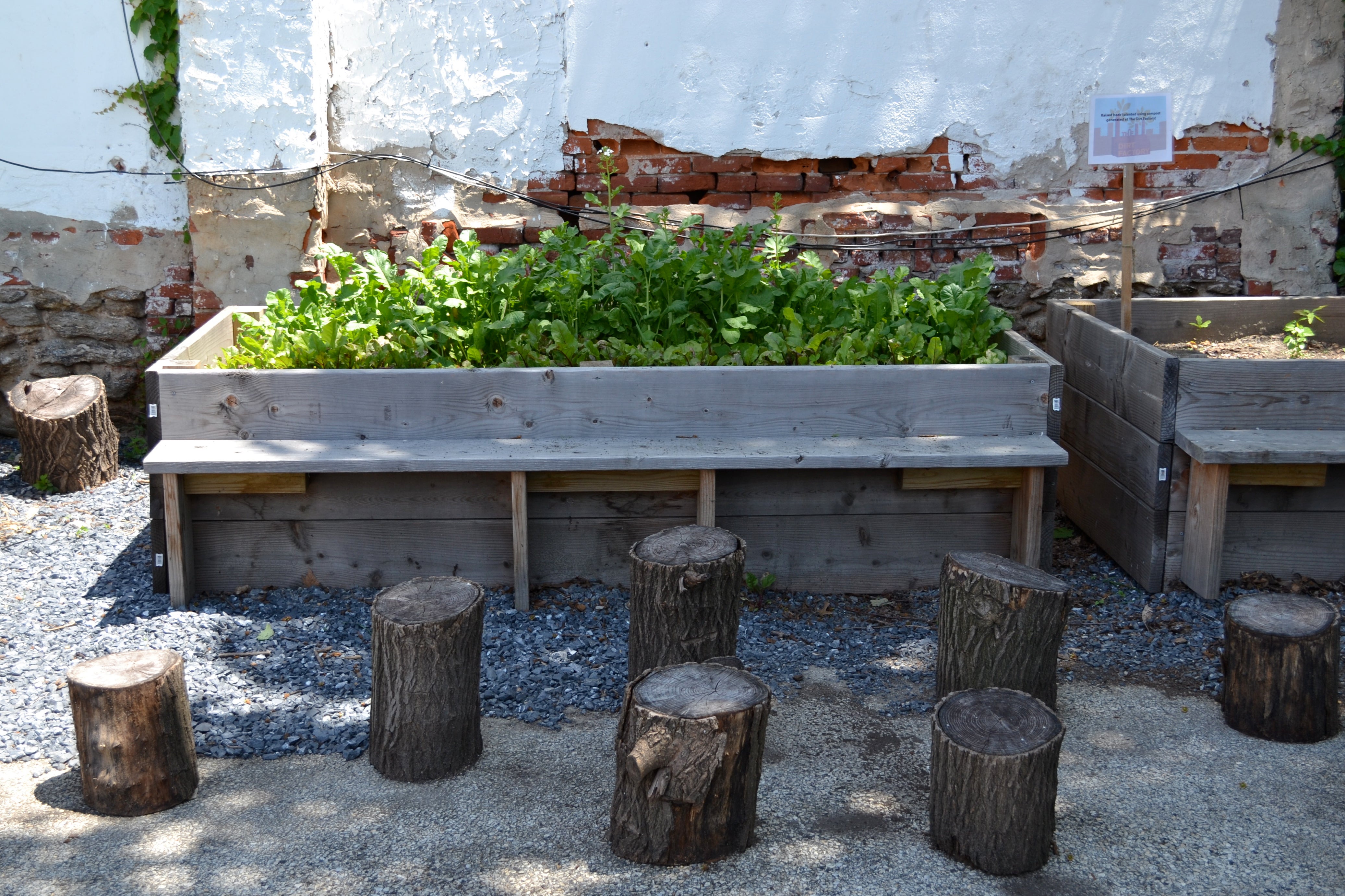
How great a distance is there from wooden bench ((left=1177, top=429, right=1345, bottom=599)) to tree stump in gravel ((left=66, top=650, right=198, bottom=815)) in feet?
10.6

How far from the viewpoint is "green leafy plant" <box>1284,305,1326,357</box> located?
4.82 metres

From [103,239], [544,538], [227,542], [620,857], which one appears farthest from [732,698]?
[103,239]

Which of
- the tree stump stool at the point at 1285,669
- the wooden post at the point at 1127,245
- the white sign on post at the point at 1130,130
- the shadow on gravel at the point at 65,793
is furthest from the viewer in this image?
the wooden post at the point at 1127,245

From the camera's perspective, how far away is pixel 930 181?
211 inches

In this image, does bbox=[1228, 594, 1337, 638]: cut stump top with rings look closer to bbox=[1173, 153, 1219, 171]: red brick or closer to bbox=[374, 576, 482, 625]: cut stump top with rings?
bbox=[374, 576, 482, 625]: cut stump top with rings

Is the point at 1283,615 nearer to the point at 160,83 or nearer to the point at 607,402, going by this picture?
the point at 607,402

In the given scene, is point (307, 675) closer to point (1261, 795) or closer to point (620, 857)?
point (620, 857)

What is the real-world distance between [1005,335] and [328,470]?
265cm

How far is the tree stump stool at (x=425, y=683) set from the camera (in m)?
2.86

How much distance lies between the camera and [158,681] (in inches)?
106

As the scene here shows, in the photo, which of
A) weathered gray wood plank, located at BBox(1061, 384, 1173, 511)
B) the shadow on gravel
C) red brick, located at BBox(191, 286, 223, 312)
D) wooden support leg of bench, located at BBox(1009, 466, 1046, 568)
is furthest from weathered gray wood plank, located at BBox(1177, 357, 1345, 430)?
red brick, located at BBox(191, 286, 223, 312)

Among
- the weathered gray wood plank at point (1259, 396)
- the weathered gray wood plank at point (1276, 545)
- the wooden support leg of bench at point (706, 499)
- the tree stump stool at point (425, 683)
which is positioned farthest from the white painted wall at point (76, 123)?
the weathered gray wood plank at point (1276, 545)

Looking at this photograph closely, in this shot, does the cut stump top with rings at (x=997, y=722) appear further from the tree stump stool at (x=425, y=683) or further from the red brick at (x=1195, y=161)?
the red brick at (x=1195, y=161)

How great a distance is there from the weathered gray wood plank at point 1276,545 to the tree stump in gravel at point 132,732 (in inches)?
130
